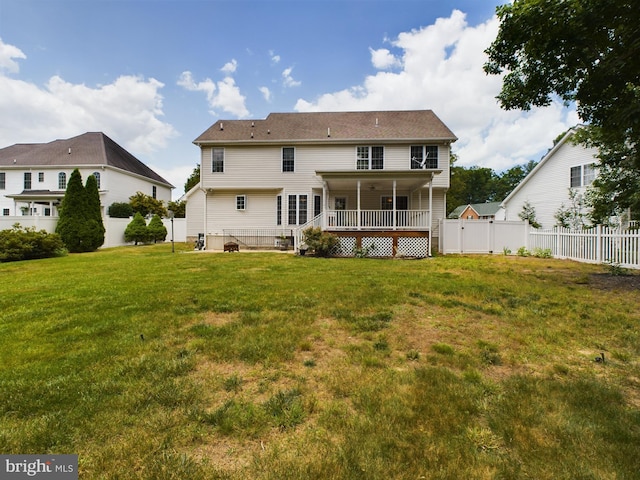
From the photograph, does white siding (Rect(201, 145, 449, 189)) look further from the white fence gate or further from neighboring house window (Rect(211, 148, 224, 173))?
the white fence gate

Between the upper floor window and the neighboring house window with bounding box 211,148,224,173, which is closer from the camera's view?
the upper floor window

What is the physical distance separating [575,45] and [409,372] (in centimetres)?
788

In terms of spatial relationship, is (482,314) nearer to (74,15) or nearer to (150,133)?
(74,15)

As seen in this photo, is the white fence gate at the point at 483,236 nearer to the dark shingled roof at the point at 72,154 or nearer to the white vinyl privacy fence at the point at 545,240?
the white vinyl privacy fence at the point at 545,240

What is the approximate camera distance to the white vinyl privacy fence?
29.9 feet

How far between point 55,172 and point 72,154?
214 centimetres

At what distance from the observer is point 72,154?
85.2 feet

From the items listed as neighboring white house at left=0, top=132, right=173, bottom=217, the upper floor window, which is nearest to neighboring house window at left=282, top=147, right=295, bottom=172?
the upper floor window

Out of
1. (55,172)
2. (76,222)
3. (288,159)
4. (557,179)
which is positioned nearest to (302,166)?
(288,159)

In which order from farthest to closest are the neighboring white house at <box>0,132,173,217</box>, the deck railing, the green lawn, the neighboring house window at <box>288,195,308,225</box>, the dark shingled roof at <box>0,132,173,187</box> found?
the dark shingled roof at <box>0,132,173,187</box> → the neighboring white house at <box>0,132,173,217</box> → the neighboring house window at <box>288,195,308,225</box> → the deck railing → the green lawn

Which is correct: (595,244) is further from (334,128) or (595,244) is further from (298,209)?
(334,128)

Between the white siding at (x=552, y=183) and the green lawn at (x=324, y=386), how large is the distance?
1498 centimetres

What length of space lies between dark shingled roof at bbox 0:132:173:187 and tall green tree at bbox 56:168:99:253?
10.2 meters

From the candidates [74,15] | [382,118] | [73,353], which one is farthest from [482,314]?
[74,15]
